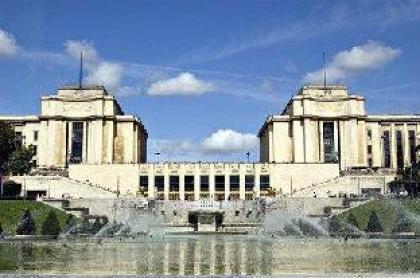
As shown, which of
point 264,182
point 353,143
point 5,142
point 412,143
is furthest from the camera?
point 412,143

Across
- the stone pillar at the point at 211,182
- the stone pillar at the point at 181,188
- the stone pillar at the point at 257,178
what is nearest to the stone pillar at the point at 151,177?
the stone pillar at the point at 181,188

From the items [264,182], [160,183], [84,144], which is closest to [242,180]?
[264,182]

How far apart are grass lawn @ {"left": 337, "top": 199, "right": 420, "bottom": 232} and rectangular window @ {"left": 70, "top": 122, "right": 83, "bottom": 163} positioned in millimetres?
58899

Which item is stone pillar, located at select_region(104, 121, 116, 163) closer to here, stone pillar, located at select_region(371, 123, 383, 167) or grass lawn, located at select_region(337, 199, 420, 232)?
stone pillar, located at select_region(371, 123, 383, 167)

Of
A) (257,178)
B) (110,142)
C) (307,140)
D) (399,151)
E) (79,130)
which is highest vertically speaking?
(79,130)

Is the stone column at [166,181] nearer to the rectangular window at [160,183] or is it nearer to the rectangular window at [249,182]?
the rectangular window at [160,183]

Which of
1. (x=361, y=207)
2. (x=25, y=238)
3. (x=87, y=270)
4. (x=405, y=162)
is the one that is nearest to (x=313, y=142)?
(x=405, y=162)

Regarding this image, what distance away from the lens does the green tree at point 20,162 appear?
106 metres

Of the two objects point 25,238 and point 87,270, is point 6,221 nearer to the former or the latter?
point 25,238

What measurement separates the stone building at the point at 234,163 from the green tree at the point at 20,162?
653 centimetres

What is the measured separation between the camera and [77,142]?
118938 millimetres

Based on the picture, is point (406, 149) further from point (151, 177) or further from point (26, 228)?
point (26, 228)

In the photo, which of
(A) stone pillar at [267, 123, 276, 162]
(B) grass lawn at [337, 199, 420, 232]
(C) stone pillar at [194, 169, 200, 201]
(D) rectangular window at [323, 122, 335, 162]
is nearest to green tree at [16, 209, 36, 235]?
(B) grass lawn at [337, 199, 420, 232]

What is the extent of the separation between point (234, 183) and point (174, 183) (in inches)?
383
